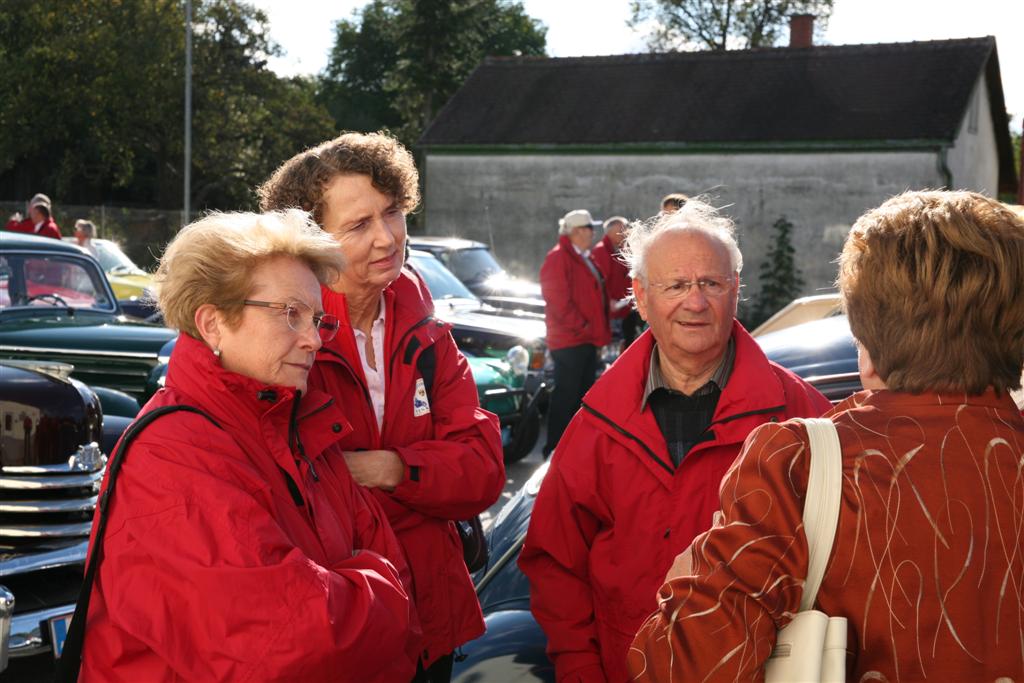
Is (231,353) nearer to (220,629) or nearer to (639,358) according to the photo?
(220,629)

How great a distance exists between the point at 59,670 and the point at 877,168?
25560 mm

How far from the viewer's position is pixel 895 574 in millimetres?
1844

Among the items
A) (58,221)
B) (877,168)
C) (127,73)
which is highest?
(127,73)

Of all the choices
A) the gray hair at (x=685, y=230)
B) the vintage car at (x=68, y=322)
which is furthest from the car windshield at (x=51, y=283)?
the gray hair at (x=685, y=230)

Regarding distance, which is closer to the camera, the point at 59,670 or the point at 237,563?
the point at 237,563

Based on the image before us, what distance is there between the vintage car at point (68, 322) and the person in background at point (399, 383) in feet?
17.0

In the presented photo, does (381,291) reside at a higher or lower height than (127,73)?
lower

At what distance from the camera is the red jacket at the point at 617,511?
279 centimetres

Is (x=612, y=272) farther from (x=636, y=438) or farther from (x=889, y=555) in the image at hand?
(x=889, y=555)

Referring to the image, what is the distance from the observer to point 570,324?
9.77m

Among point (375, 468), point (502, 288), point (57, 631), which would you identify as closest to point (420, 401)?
point (375, 468)

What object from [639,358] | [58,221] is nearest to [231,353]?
[639,358]

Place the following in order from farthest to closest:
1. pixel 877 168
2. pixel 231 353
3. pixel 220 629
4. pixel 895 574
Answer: pixel 877 168 → pixel 231 353 → pixel 220 629 → pixel 895 574

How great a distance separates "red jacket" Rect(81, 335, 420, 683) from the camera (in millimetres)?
2033
